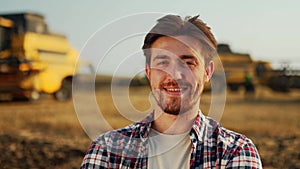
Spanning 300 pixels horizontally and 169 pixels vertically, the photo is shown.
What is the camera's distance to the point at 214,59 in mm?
1605

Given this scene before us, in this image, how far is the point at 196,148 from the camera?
57.0 inches

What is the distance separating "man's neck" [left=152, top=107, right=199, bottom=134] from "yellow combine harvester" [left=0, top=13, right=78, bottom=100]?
1116 cm

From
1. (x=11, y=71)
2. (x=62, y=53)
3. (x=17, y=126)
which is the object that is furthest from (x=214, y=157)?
(x=62, y=53)

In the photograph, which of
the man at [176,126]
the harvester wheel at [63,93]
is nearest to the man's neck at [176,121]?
the man at [176,126]

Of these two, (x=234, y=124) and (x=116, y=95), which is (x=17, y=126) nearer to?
(x=234, y=124)

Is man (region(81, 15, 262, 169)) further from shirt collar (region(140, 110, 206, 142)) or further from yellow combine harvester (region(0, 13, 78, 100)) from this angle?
yellow combine harvester (region(0, 13, 78, 100))

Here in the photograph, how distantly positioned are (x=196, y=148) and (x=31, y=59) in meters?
12.1

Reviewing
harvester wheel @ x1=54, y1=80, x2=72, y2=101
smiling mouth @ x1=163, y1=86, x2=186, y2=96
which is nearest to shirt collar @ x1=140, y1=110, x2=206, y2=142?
smiling mouth @ x1=163, y1=86, x2=186, y2=96

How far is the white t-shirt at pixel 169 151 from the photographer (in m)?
1.48

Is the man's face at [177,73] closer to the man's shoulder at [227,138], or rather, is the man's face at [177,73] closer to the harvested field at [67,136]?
the man's shoulder at [227,138]

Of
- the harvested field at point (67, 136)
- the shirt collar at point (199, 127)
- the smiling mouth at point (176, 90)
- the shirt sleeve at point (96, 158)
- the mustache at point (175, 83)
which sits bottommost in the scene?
the harvested field at point (67, 136)

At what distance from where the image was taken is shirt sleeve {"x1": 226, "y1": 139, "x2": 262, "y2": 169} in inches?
55.5

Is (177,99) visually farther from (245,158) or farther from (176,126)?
(245,158)

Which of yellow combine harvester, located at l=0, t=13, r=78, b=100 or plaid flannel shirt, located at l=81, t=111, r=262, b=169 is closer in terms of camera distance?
plaid flannel shirt, located at l=81, t=111, r=262, b=169
